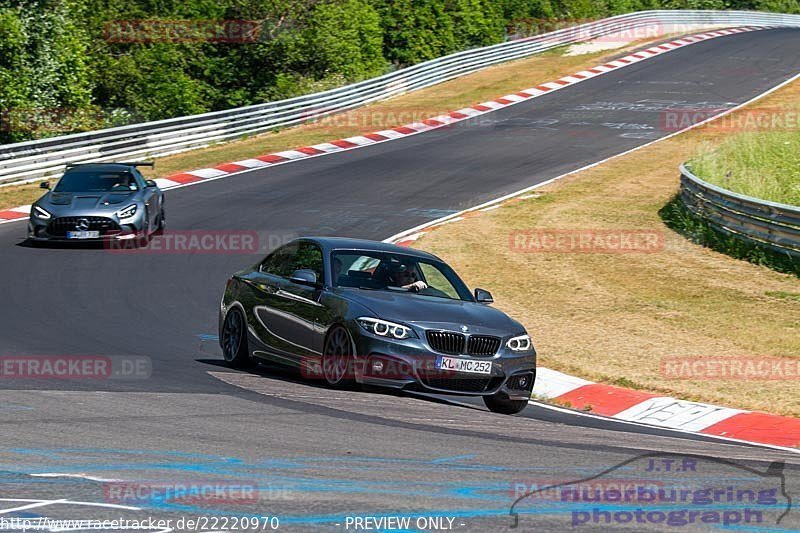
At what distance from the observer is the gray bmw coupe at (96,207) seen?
2011cm

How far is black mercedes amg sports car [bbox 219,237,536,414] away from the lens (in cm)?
1057

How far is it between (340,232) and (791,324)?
929 cm

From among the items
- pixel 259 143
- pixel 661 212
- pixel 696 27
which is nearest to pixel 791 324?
pixel 661 212

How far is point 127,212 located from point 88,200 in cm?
67

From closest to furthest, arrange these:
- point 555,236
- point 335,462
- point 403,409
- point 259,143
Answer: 1. point 335,462
2. point 403,409
3. point 555,236
4. point 259,143

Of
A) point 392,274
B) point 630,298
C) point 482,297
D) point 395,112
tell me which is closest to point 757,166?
point 630,298

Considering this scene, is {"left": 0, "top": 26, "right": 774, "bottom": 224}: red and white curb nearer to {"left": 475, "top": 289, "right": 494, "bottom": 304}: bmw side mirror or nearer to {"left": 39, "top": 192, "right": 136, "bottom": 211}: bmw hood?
{"left": 39, "top": 192, "right": 136, "bottom": 211}: bmw hood

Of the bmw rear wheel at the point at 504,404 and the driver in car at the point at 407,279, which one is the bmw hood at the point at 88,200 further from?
the bmw rear wheel at the point at 504,404

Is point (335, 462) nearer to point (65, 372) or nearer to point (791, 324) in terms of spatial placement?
point (65, 372)

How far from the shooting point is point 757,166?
26.0 m

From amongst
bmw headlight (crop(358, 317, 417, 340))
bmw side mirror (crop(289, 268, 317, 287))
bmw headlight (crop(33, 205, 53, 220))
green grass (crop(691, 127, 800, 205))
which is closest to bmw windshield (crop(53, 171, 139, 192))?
bmw headlight (crop(33, 205, 53, 220))

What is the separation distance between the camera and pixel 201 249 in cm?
2098

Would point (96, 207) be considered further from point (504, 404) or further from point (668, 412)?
point (668, 412)

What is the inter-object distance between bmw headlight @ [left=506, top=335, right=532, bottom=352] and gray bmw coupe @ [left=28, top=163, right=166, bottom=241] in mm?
10880
